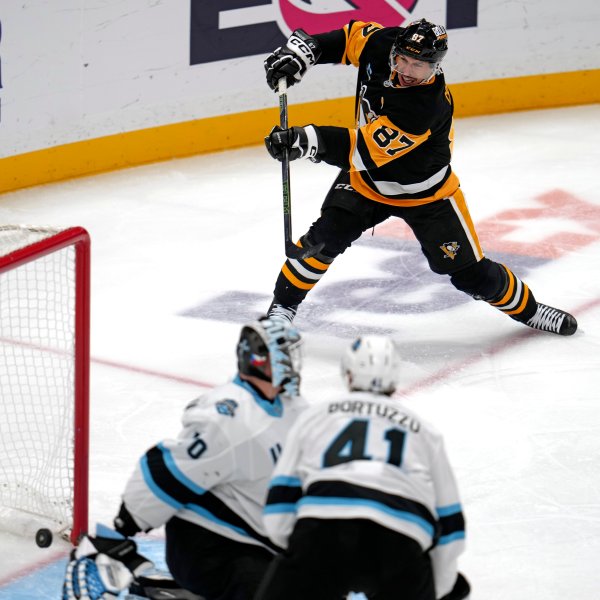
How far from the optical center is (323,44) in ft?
15.0

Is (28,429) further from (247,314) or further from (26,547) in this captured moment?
(247,314)

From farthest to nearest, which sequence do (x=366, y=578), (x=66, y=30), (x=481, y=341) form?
1. (x=66, y=30)
2. (x=481, y=341)
3. (x=366, y=578)

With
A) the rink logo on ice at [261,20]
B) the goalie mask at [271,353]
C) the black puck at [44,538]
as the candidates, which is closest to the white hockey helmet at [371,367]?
the goalie mask at [271,353]

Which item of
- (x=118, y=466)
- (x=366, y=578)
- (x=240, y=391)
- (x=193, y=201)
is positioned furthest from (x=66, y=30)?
(x=366, y=578)

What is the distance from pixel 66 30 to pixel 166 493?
387cm

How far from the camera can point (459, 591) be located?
260 centimetres

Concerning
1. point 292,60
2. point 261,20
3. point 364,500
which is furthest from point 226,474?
point 261,20

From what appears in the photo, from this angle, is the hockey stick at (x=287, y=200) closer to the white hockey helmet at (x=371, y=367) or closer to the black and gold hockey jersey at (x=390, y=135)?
the black and gold hockey jersey at (x=390, y=135)

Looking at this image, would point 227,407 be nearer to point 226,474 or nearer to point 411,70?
point 226,474

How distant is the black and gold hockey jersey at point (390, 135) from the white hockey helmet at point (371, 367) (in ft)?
6.16

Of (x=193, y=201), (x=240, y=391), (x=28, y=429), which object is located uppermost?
(x=240, y=391)

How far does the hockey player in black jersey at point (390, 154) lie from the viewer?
4.19 m

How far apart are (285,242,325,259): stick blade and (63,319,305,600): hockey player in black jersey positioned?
70.2 inches

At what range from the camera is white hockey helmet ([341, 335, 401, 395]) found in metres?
2.39
